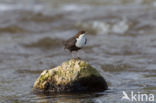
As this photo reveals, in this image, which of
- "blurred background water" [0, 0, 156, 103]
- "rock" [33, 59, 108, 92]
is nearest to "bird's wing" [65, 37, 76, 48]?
"rock" [33, 59, 108, 92]

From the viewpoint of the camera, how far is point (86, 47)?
42.8 feet

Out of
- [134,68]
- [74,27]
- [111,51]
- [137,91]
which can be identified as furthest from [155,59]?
[74,27]

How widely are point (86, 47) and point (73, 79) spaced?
5.59m

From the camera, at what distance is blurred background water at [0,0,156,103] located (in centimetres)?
807

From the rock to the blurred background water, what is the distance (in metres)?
0.23

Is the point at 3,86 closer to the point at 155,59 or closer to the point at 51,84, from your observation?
the point at 51,84

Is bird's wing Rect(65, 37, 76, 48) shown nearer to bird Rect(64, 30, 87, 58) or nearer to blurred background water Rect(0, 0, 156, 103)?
bird Rect(64, 30, 87, 58)

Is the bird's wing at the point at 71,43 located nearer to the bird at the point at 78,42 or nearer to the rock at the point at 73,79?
the bird at the point at 78,42

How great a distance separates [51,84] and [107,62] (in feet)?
11.1

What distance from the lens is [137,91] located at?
7531mm

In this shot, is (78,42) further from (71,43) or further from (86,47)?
(86,47)

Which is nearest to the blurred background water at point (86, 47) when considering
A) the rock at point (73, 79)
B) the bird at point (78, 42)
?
the rock at point (73, 79)

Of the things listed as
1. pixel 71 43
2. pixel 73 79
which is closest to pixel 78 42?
pixel 71 43

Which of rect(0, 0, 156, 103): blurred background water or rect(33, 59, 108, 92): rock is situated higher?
rect(0, 0, 156, 103): blurred background water
